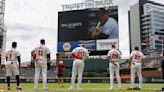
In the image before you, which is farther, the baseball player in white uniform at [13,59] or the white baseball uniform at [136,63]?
the white baseball uniform at [136,63]

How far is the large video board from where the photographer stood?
57062 millimetres

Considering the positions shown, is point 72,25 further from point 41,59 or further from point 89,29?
point 41,59

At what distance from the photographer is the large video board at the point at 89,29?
187 feet

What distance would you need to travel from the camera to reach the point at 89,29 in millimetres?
58312

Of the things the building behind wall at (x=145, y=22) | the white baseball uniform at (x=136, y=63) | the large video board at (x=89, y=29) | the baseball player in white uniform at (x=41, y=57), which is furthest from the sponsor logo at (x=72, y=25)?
the building behind wall at (x=145, y=22)

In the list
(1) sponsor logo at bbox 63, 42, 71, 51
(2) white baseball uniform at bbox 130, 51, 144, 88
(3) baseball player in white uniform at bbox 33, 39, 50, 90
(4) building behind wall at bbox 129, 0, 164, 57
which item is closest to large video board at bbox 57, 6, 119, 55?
(1) sponsor logo at bbox 63, 42, 71, 51

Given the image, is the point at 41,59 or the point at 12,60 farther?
the point at 12,60

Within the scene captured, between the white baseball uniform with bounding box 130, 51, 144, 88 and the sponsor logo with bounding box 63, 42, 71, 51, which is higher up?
the sponsor logo with bounding box 63, 42, 71, 51

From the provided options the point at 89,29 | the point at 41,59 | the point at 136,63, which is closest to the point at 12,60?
the point at 41,59

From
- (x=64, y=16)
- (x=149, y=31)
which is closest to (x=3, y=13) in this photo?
(x=64, y=16)

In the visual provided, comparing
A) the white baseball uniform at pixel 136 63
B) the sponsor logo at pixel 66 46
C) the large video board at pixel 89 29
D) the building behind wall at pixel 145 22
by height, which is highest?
the building behind wall at pixel 145 22

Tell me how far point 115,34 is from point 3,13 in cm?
5219

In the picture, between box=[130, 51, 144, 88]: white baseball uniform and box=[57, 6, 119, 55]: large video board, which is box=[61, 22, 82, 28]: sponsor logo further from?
box=[130, 51, 144, 88]: white baseball uniform

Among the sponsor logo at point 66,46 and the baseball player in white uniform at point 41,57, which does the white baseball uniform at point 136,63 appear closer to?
the baseball player in white uniform at point 41,57
